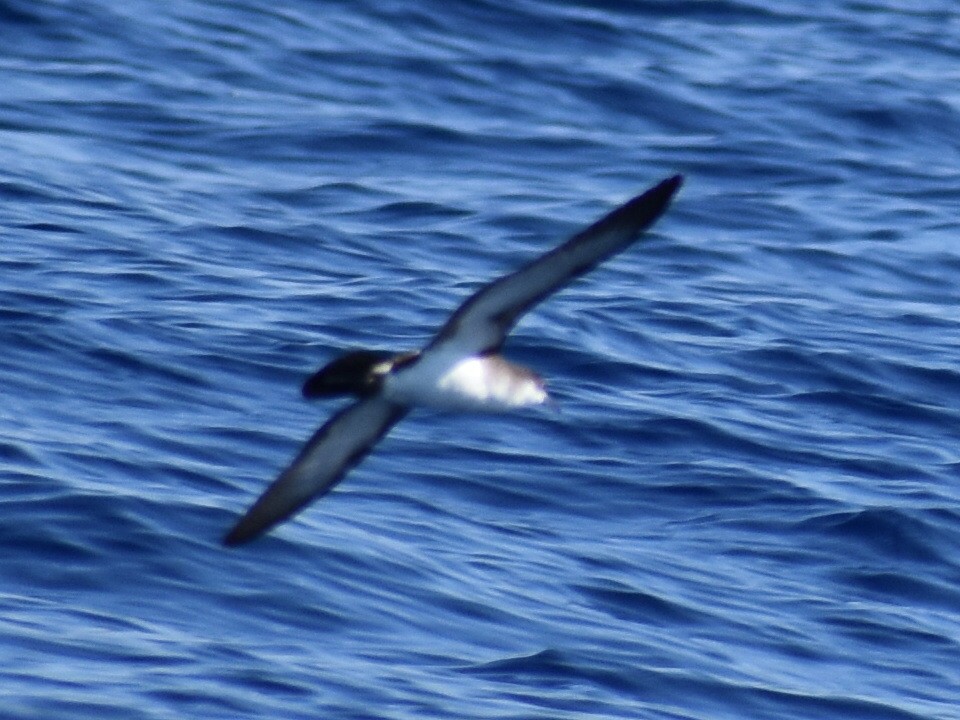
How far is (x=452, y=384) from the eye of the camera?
227 inches

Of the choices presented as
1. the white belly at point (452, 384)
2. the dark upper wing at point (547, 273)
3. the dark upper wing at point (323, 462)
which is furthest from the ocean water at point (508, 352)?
the dark upper wing at point (547, 273)

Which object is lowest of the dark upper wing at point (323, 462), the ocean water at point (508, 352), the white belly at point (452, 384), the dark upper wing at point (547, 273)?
the ocean water at point (508, 352)

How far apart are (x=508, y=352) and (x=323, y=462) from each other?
13.6ft

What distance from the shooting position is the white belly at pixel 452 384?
5773mm

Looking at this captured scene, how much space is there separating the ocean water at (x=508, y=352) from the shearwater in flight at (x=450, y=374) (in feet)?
3.51

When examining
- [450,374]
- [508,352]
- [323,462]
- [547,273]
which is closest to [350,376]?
[450,374]

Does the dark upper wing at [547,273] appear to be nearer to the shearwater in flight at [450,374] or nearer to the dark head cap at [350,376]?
the shearwater in flight at [450,374]

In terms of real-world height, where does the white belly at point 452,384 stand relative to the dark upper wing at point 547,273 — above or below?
below

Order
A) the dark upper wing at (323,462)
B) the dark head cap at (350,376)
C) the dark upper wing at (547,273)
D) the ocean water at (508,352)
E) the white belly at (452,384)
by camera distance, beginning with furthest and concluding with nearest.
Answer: the ocean water at (508,352), the dark upper wing at (323,462), the white belly at (452,384), the dark head cap at (350,376), the dark upper wing at (547,273)

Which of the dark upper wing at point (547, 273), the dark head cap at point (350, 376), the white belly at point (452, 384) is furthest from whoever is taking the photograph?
the white belly at point (452, 384)

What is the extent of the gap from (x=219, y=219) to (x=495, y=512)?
12.2 ft

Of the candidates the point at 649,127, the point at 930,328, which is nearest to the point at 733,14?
the point at 649,127

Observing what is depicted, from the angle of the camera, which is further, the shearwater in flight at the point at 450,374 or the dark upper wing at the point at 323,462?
the dark upper wing at the point at 323,462

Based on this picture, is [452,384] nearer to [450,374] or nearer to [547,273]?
[450,374]
